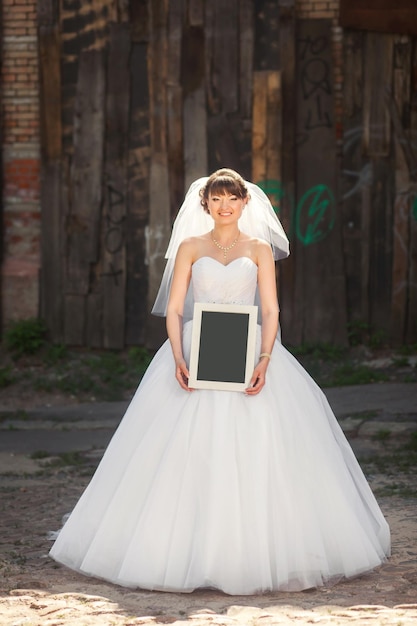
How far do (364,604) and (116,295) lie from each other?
715 centimetres

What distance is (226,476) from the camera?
14.7ft

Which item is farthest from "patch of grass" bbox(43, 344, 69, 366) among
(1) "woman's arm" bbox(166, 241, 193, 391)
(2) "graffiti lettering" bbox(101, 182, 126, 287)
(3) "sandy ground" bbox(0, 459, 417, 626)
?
(1) "woman's arm" bbox(166, 241, 193, 391)

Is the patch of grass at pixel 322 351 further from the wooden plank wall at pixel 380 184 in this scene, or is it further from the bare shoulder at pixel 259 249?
the bare shoulder at pixel 259 249

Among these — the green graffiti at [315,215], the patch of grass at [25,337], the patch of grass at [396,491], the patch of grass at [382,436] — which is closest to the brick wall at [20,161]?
the patch of grass at [25,337]

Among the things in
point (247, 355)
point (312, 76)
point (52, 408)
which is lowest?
point (52, 408)

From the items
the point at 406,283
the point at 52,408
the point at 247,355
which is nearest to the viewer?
the point at 247,355

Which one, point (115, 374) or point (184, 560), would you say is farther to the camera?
point (115, 374)

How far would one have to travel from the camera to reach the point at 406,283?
35.1 ft

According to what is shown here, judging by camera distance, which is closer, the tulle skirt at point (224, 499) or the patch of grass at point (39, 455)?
the tulle skirt at point (224, 499)

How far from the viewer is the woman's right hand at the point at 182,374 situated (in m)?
4.65

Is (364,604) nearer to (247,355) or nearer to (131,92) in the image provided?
(247,355)

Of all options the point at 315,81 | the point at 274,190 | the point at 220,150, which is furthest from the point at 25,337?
the point at 315,81

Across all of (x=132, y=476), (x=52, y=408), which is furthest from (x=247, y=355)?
(x=52, y=408)

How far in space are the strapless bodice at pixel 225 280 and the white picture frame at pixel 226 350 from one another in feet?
0.74
